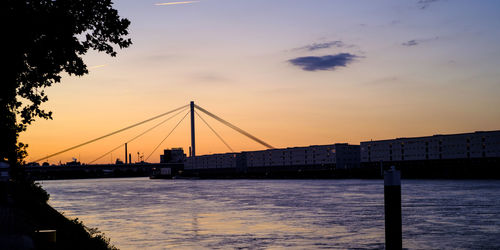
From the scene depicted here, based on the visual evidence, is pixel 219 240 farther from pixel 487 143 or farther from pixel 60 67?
pixel 487 143

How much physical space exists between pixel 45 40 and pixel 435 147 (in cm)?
15504

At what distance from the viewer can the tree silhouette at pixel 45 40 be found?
1036cm

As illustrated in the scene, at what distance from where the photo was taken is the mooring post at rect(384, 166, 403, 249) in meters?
10.2

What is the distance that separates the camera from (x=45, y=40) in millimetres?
11422

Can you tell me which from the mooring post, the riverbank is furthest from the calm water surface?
the mooring post

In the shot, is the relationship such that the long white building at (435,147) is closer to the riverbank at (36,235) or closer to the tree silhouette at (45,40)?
the riverbank at (36,235)

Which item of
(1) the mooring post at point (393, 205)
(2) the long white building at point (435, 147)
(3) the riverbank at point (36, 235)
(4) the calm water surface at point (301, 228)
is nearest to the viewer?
(1) the mooring post at point (393, 205)

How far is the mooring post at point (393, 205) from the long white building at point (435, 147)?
141703 mm

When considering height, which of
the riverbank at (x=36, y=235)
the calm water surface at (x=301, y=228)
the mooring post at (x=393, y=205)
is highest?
the mooring post at (x=393, y=205)

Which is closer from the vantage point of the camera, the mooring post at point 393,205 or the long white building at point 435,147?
the mooring post at point 393,205

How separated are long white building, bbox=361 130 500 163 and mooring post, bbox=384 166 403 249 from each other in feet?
465

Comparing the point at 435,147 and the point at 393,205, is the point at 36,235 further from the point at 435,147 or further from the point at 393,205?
the point at 435,147

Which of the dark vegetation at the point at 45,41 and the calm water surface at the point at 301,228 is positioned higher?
the dark vegetation at the point at 45,41

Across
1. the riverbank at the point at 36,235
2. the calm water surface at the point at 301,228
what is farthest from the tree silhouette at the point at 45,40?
the calm water surface at the point at 301,228
